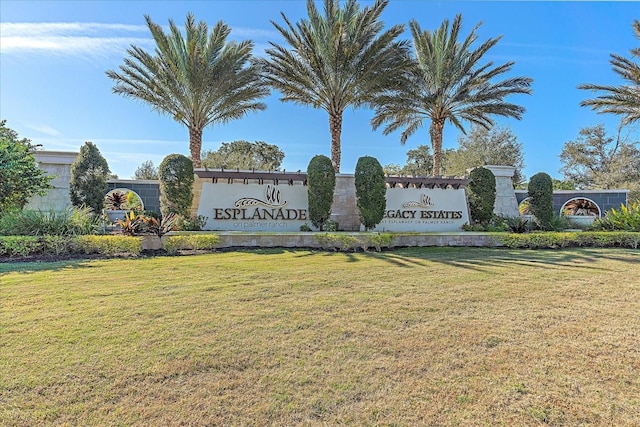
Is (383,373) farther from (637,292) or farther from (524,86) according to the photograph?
(524,86)

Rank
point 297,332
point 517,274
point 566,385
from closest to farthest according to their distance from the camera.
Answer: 1. point 566,385
2. point 297,332
3. point 517,274

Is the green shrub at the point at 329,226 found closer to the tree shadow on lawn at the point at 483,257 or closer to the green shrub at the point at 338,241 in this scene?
the green shrub at the point at 338,241

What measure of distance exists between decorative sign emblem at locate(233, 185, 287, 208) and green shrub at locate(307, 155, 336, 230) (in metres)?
1.13

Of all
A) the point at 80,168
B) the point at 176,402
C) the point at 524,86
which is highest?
the point at 524,86

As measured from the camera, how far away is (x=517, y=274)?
5.83 metres

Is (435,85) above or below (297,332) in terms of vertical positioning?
above

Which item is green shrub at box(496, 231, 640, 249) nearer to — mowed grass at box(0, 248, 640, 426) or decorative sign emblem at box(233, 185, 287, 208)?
mowed grass at box(0, 248, 640, 426)

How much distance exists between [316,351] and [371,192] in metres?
8.81

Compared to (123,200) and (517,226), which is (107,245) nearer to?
(123,200)

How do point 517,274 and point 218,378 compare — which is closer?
point 218,378

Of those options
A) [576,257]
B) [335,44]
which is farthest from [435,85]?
[576,257]

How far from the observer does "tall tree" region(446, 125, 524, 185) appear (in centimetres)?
2639

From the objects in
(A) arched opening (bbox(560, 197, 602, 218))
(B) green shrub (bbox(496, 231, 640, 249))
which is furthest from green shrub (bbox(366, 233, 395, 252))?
(A) arched opening (bbox(560, 197, 602, 218))

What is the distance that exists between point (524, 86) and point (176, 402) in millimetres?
18155
